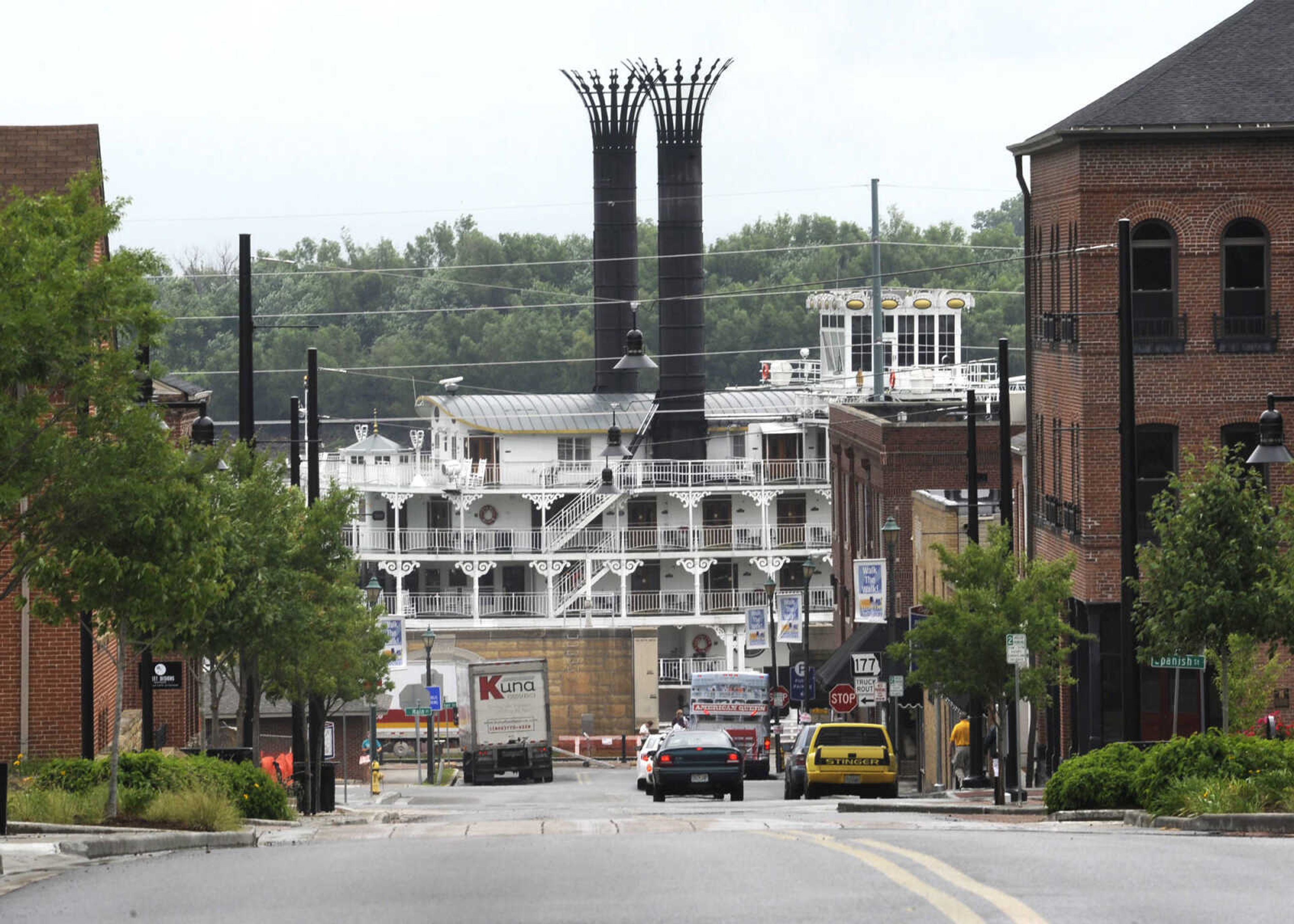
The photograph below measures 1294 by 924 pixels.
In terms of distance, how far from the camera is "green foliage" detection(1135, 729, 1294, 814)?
18.6 m

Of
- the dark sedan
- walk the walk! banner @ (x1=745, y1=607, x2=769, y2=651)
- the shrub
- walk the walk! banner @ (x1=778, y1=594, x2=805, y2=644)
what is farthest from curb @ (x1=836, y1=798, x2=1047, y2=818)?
walk the walk! banner @ (x1=745, y1=607, x2=769, y2=651)

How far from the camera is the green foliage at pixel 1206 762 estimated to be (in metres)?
18.6

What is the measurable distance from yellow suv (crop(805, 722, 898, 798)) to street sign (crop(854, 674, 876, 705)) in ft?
27.8

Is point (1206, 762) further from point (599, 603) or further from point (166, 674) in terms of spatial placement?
point (599, 603)

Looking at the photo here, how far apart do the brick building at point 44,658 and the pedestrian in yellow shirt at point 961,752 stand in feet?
46.8

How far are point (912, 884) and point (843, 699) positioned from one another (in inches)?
1232

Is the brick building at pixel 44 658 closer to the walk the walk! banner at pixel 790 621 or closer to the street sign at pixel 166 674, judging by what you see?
the street sign at pixel 166 674

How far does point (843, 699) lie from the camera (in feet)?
140

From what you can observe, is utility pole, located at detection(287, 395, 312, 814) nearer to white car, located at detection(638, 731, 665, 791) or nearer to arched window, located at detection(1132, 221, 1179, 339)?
white car, located at detection(638, 731, 665, 791)

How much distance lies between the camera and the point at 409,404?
140250 millimetres

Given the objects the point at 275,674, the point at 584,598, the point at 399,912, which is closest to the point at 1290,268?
the point at 275,674

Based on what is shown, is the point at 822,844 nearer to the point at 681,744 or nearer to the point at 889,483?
the point at 681,744

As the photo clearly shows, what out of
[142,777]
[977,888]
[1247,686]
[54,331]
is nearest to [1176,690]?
[1247,686]

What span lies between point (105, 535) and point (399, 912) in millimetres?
6604
